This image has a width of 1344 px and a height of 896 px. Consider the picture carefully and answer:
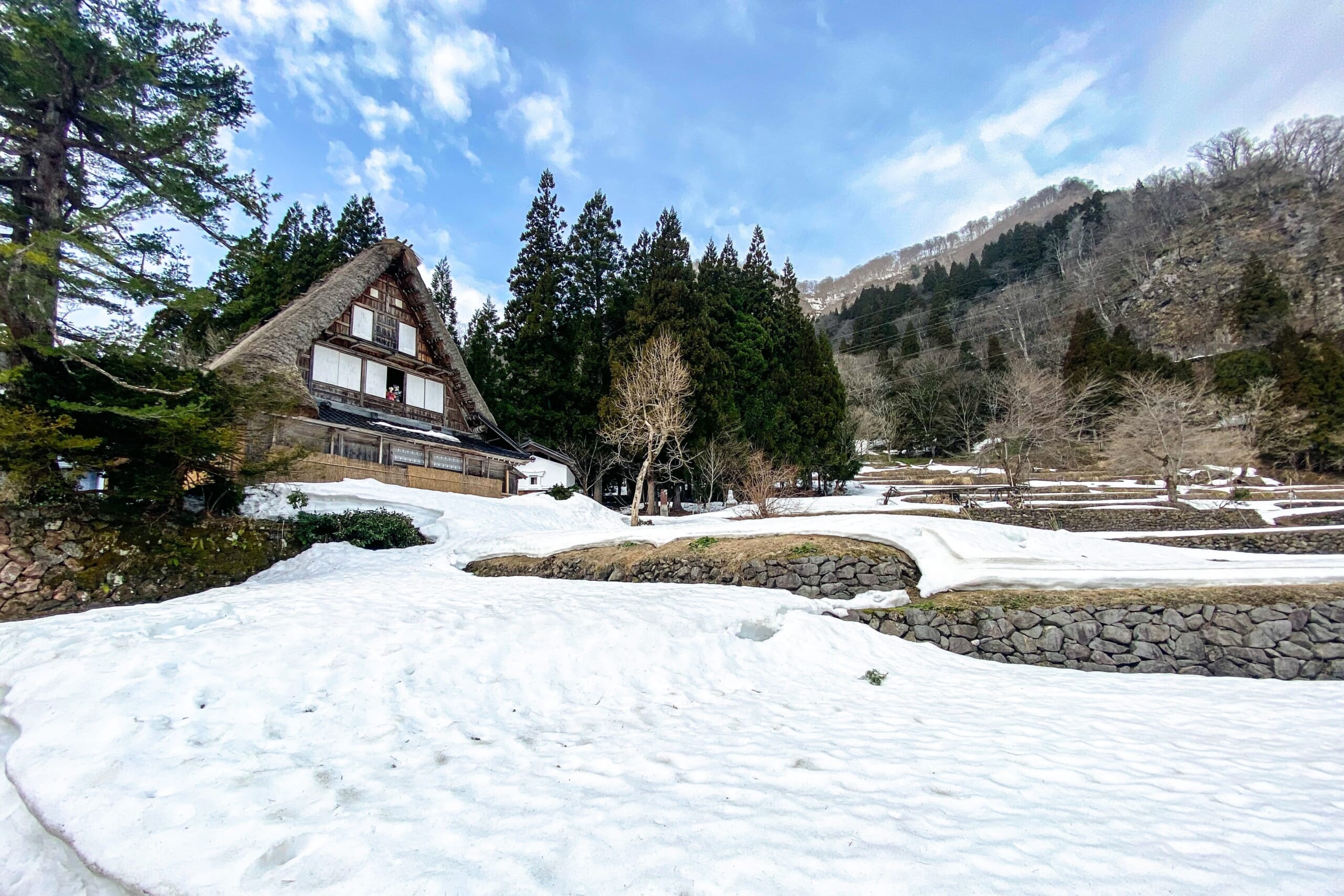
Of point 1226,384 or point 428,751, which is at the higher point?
point 1226,384

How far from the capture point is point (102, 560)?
7.90 m

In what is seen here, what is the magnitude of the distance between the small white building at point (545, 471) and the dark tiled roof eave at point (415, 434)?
124 cm

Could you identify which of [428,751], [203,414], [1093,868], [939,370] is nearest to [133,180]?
[203,414]

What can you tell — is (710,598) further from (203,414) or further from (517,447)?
(517,447)

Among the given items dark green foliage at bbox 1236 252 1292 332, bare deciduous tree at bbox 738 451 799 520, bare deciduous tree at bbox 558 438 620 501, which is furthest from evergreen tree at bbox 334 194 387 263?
dark green foliage at bbox 1236 252 1292 332

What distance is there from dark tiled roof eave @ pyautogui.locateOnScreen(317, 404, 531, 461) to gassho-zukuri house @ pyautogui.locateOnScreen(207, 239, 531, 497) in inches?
1.8

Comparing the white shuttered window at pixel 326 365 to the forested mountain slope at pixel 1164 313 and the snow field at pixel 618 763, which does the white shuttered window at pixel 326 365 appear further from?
the forested mountain slope at pixel 1164 313

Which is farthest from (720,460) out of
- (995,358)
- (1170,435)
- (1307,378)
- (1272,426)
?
(995,358)

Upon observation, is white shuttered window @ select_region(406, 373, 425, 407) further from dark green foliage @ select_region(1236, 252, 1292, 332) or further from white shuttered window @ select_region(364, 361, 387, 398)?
dark green foliage @ select_region(1236, 252, 1292, 332)

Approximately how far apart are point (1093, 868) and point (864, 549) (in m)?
6.53

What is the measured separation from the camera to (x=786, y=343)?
2828 cm

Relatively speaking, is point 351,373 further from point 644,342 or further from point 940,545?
point 940,545

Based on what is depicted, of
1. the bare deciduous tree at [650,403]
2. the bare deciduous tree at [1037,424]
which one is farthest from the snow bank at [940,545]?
the bare deciduous tree at [1037,424]

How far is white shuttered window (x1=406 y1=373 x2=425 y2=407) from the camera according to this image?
18766 millimetres
